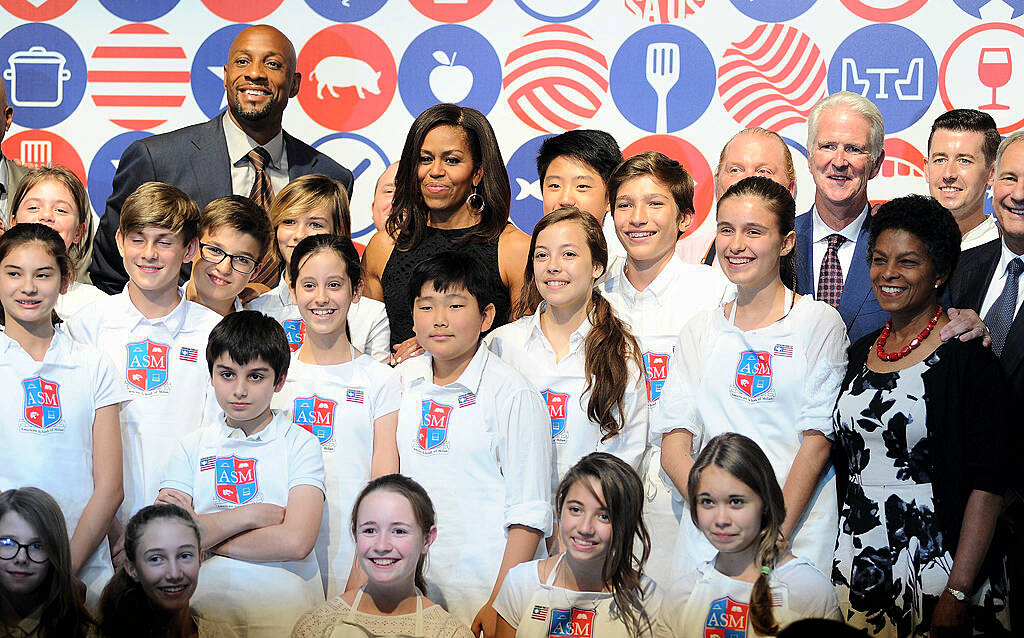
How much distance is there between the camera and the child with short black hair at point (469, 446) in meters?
3.43

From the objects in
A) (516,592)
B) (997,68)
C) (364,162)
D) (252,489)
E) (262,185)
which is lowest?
(516,592)

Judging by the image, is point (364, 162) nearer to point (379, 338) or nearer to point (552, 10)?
point (552, 10)

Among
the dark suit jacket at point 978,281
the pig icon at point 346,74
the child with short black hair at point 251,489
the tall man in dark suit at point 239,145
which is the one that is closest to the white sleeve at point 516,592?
the child with short black hair at point 251,489

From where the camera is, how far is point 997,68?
15.5 feet

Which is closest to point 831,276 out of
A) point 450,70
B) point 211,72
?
point 450,70

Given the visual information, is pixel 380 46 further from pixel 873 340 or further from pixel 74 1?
pixel 873 340

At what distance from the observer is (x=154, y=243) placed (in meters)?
3.77

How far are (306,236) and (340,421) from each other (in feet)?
2.56

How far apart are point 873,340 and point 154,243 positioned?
211cm

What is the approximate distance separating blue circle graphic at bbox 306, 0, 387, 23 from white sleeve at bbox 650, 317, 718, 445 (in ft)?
7.17

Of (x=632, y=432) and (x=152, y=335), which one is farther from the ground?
(x=152, y=335)

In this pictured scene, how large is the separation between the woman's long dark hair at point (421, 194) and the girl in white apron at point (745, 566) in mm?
1281

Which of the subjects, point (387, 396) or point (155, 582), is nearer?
point (155, 582)

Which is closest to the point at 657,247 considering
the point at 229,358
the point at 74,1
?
the point at 229,358
